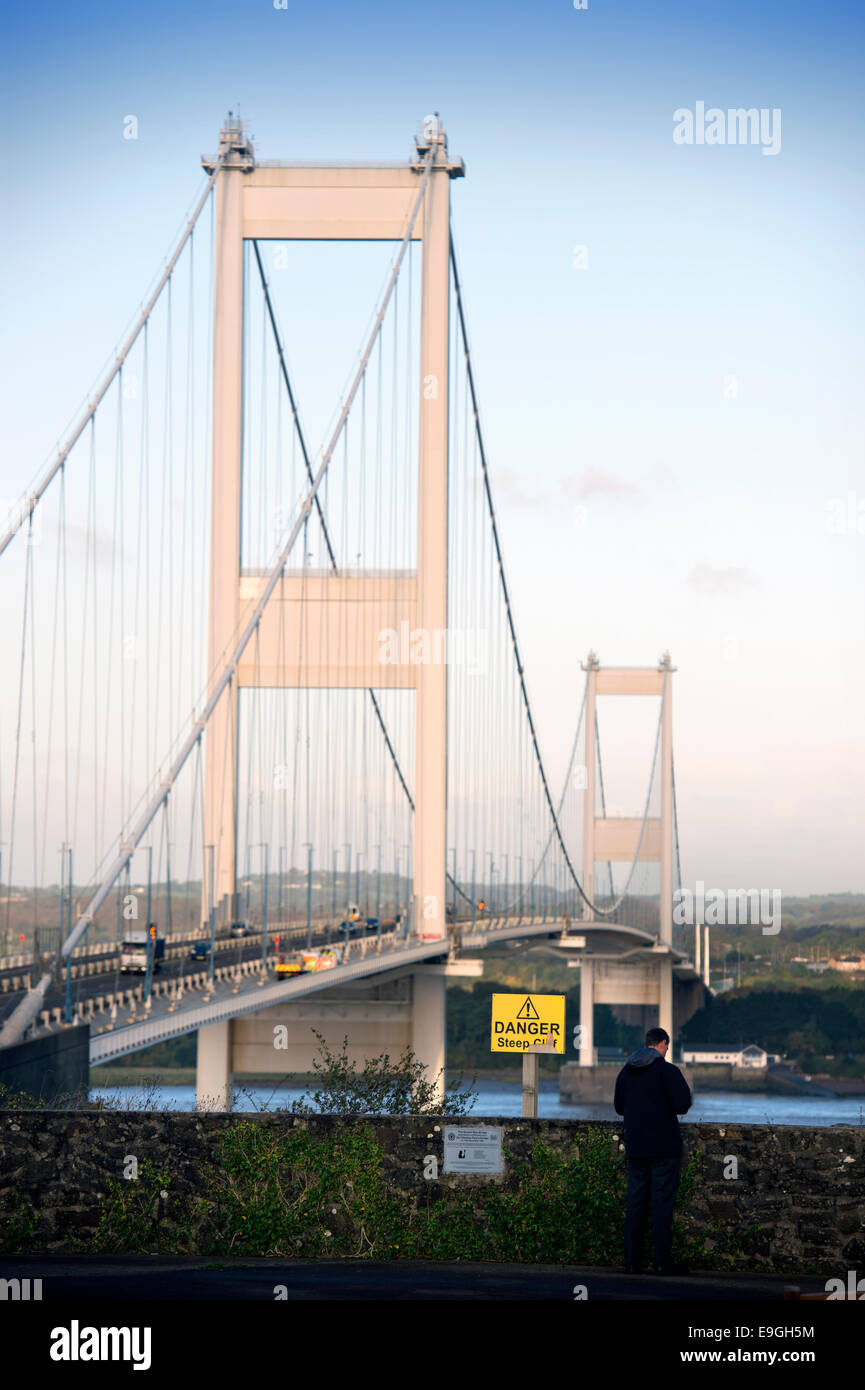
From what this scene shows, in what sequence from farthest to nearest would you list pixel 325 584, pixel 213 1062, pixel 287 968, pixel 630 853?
pixel 630 853
pixel 325 584
pixel 213 1062
pixel 287 968

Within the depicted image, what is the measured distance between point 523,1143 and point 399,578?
28.0 meters

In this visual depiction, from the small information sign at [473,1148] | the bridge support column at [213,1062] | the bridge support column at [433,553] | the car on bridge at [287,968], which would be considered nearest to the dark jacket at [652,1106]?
the small information sign at [473,1148]

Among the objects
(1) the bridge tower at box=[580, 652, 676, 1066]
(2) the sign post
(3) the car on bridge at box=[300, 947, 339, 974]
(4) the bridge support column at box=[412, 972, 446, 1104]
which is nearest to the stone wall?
(2) the sign post

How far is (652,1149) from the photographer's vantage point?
875 cm

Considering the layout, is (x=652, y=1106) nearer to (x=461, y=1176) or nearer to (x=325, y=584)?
(x=461, y=1176)

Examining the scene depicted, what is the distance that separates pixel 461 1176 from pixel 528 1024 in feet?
3.78

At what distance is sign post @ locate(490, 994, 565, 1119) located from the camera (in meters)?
10.1

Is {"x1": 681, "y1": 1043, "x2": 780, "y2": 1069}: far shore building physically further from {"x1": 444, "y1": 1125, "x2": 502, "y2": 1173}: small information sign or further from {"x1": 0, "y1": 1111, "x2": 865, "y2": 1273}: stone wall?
{"x1": 444, "y1": 1125, "x2": 502, "y2": 1173}: small information sign

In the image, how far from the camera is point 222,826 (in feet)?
A: 114

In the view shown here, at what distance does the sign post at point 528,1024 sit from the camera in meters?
10.1

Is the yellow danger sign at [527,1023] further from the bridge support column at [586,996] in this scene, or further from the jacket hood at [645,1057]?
the bridge support column at [586,996]
